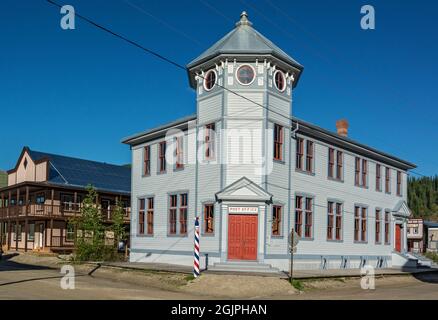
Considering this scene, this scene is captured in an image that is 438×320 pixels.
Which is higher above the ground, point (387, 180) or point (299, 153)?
point (299, 153)

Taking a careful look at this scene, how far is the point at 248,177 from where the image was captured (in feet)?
83.9

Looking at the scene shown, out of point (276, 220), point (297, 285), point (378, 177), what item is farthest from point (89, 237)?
point (378, 177)

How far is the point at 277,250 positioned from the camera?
84.9ft

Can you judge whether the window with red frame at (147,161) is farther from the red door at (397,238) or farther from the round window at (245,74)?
the red door at (397,238)

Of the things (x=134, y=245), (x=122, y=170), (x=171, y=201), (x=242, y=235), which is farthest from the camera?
(x=122, y=170)

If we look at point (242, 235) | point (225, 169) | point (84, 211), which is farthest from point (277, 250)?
point (84, 211)

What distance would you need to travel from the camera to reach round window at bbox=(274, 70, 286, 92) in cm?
2678

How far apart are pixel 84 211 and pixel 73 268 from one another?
643 centimetres

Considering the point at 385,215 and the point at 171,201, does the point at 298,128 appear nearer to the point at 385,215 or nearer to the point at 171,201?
the point at 171,201

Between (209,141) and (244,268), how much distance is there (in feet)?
21.6

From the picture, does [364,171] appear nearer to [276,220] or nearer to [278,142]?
[278,142]

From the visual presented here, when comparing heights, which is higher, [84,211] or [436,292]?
[84,211]

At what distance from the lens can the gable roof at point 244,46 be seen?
25922 millimetres

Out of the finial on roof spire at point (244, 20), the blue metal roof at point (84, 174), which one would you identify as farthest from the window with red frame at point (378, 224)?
the blue metal roof at point (84, 174)
